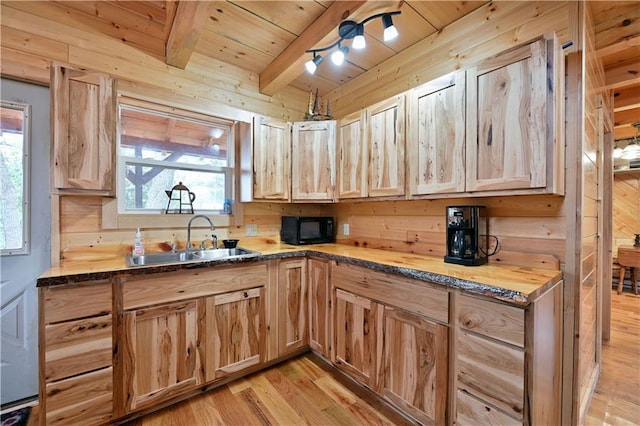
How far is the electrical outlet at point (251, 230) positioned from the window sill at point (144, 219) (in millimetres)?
184

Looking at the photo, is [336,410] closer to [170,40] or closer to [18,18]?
[170,40]

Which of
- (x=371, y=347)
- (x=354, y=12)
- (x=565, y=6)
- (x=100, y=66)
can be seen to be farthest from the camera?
(x=100, y=66)

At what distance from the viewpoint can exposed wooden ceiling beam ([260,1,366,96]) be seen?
5.67ft

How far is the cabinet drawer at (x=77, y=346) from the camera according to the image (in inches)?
53.4

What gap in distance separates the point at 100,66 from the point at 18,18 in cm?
44

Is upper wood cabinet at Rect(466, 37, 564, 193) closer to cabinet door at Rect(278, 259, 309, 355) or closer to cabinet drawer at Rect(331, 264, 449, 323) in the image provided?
cabinet drawer at Rect(331, 264, 449, 323)

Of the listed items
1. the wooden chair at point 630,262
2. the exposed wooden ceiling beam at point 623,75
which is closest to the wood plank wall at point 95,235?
the exposed wooden ceiling beam at point 623,75

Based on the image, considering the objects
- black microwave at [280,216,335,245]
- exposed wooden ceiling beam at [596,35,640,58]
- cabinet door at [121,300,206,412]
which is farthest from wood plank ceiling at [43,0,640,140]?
cabinet door at [121,300,206,412]

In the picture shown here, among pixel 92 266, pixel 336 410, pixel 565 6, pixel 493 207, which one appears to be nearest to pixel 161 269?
pixel 92 266

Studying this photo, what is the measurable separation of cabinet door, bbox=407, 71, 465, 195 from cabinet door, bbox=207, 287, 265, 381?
144 cm

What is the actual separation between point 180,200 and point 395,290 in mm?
1892

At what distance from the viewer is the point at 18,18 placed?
5.64 ft

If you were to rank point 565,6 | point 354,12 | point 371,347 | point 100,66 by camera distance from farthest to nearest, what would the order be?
point 100,66 < point 371,347 < point 354,12 < point 565,6

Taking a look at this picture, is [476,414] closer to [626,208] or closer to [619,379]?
[619,379]
